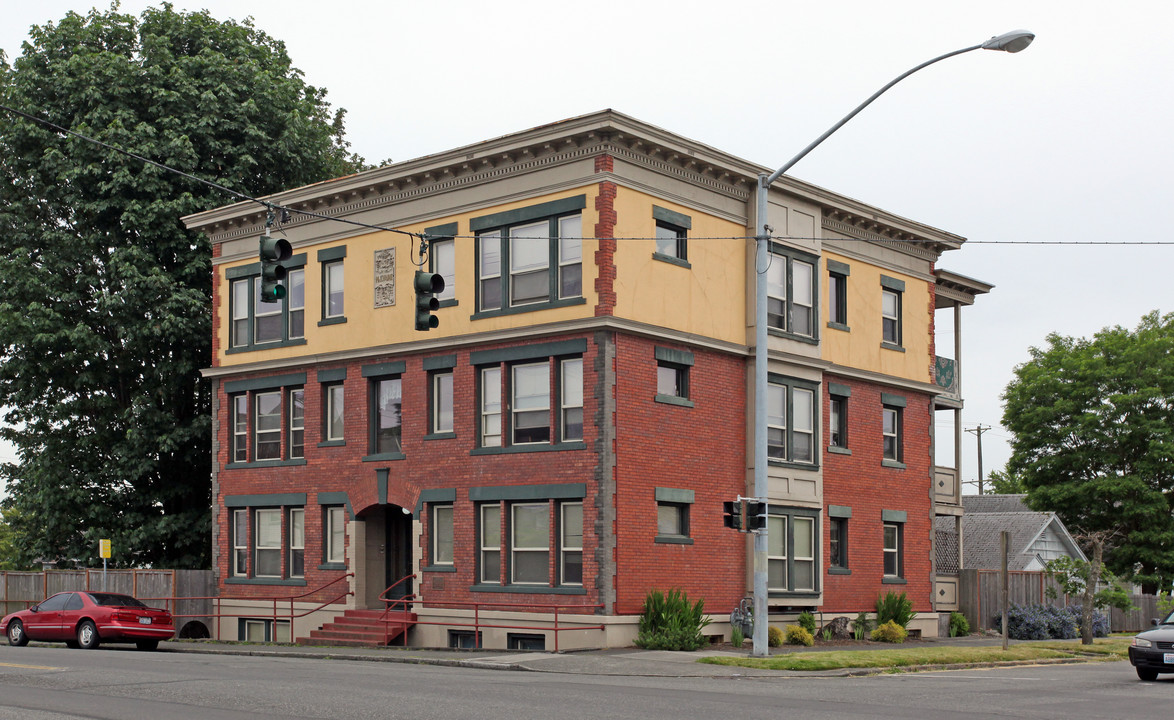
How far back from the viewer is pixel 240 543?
3491 centimetres

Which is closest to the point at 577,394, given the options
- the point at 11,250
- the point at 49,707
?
the point at 49,707

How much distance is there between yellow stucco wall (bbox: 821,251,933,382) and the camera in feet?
109

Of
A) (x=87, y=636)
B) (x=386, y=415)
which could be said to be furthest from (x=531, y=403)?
(x=87, y=636)

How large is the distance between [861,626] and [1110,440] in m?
26.3

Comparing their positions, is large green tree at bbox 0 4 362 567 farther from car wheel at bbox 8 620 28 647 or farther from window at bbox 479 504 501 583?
window at bbox 479 504 501 583

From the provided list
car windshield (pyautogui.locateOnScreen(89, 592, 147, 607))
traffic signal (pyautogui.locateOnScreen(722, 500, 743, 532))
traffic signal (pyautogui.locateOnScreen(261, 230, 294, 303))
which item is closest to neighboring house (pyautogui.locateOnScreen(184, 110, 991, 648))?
traffic signal (pyautogui.locateOnScreen(722, 500, 743, 532))

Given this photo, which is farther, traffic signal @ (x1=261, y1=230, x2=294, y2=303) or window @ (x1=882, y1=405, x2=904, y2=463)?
window @ (x1=882, y1=405, x2=904, y2=463)

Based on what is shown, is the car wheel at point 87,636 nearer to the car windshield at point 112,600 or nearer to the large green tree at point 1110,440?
the car windshield at point 112,600

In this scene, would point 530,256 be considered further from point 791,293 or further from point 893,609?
point 893,609

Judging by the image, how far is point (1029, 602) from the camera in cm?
3850

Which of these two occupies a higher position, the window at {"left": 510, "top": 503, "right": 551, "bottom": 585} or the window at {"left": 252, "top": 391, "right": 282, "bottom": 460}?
the window at {"left": 252, "top": 391, "right": 282, "bottom": 460}

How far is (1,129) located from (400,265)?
1457 cm

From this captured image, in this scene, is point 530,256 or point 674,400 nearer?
point 674,400

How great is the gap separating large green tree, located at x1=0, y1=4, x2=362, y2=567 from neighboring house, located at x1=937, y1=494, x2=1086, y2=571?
26.6 m
